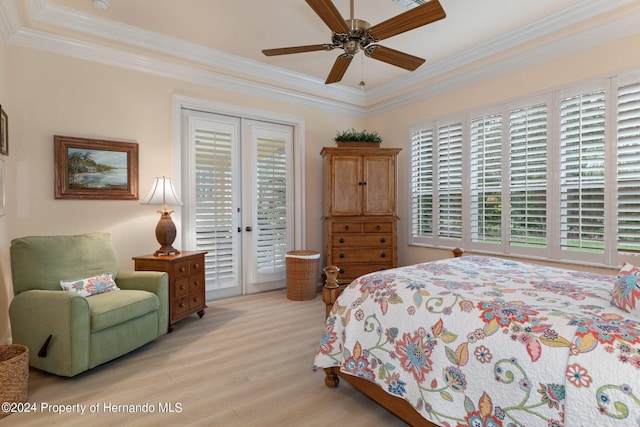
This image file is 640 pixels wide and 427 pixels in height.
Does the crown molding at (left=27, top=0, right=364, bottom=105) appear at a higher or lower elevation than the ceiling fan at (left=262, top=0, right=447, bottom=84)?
higher

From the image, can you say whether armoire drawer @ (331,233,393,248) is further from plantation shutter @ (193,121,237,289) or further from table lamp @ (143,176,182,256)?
table lamp @ (143,176,182,256)

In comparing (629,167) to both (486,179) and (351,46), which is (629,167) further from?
(351,46)

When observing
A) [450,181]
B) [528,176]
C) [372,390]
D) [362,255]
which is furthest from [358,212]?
[372,390]

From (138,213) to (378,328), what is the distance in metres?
2.97

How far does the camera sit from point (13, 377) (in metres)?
1.90

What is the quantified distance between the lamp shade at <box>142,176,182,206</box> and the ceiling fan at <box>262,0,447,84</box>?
169 centimetres

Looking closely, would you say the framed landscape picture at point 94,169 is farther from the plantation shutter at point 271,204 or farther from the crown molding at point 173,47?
the plantation shutter at point 271,204

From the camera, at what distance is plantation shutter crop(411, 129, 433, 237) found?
448cm

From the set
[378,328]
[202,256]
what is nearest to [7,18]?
[202,256]

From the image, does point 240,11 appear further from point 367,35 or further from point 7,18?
point 7,18

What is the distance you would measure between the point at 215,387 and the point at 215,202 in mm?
2417

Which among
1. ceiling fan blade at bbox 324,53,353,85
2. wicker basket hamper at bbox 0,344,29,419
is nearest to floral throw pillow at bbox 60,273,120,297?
wicker basket hamper at bbox 0,344,29,419

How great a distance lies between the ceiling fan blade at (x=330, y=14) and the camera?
1.96m

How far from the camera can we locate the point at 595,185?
2990mm
